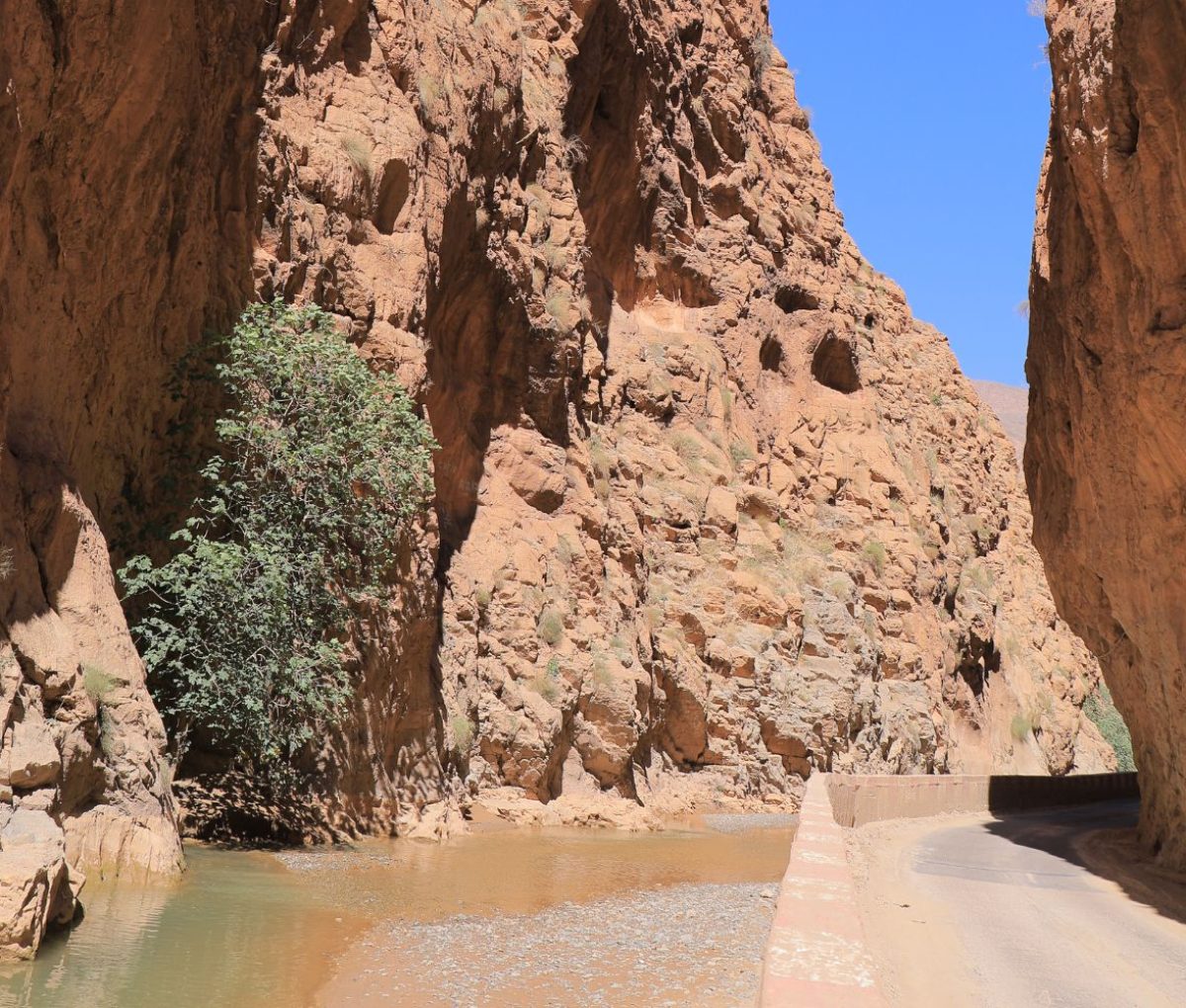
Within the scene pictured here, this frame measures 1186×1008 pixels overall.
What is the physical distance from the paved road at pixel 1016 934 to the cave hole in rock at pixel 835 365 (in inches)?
924

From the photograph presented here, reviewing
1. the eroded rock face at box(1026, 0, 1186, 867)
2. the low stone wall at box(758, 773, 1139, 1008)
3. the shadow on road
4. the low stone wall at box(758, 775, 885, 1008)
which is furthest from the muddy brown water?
the eroded rock face at box(1026, 0, 1186, 867)

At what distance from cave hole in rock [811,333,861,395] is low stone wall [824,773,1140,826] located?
14335 millimetres

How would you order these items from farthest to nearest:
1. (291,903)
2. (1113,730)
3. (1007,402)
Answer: (1007,402)
(1113,730)
(291,903)

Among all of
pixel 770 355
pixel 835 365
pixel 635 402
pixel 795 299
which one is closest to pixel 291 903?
pixel 635 402

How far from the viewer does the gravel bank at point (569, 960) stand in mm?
9664

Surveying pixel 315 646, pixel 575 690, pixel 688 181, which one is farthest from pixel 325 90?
pixel 688 181

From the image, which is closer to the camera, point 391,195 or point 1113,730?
point 391,195

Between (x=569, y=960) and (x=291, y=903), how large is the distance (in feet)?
10.6

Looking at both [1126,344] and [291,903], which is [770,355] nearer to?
[1126,344]

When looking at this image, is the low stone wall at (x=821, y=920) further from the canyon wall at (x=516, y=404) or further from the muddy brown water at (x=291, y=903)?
the canyon wall at (x=516, y=404)

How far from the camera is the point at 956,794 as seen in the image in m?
31.4

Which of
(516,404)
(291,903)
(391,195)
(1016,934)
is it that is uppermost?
(391,195)

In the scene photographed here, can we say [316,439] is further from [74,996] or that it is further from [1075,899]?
[1075,899]

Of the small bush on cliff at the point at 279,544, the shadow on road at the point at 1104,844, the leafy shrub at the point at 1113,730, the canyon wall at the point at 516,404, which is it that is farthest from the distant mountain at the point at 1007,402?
the small bush on cliff at the point at 279,544
